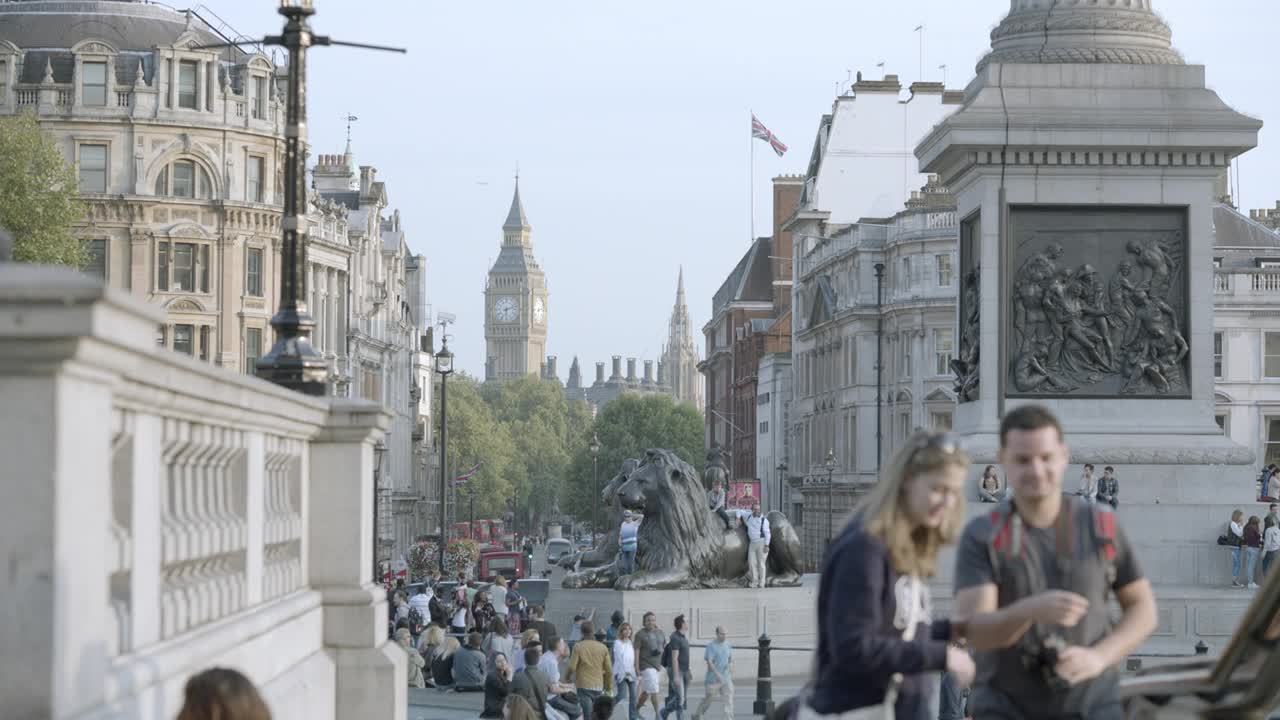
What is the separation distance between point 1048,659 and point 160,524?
3.60 m

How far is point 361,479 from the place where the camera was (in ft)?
43.1

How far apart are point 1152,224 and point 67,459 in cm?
2212

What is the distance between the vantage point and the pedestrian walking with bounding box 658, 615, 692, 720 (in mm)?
24812

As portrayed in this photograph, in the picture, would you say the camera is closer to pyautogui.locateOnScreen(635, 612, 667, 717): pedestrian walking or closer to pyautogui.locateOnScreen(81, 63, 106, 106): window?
pyautogui.locateOnScreen(635, 612, 667, 717): pedestrian walking

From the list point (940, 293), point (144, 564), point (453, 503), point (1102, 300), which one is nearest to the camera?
point (144, 564)

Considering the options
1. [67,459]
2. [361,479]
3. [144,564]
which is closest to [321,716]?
[361,479]

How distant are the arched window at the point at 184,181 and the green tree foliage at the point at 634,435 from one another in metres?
95.2

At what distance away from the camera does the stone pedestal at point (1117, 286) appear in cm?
2667

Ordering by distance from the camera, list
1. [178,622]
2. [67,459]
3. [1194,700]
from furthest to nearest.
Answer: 1. [178,622]
2. [1194,700]
3. [67,459]

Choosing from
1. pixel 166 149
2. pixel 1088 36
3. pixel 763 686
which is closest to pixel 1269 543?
pixel 763 686

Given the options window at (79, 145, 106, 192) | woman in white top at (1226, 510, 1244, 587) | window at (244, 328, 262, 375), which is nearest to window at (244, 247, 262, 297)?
window at (244, 328, 262, 375)

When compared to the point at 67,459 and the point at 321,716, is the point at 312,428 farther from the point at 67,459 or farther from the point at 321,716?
the point at 67,459

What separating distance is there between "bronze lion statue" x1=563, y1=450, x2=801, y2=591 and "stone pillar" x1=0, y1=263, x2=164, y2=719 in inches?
928

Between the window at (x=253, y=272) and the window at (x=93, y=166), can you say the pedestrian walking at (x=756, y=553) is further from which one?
the window at (x=253, y=272)
